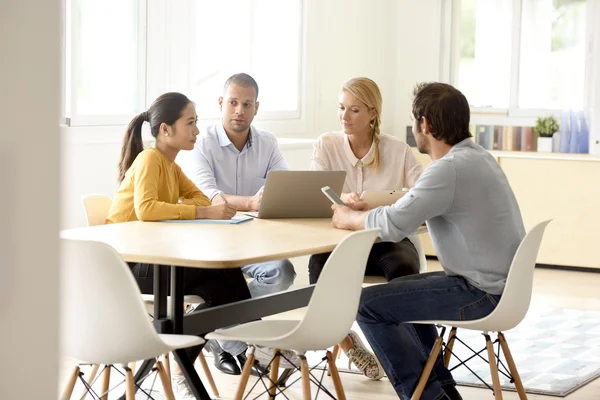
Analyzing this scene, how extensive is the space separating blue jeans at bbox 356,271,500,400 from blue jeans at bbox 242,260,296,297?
0.80 m

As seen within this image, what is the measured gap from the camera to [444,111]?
9.82 feet

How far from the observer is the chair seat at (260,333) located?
253 cm

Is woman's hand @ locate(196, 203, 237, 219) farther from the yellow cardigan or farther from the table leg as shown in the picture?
the table leg

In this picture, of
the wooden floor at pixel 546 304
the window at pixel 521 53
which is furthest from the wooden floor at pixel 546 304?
the window at pixel 521 53

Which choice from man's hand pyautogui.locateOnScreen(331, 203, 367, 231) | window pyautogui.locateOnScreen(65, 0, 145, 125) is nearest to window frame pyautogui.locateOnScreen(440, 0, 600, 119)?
window pyautogui.locateOnScreen(65, 0, 145, 125)

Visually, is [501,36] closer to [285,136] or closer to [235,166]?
[285,136]

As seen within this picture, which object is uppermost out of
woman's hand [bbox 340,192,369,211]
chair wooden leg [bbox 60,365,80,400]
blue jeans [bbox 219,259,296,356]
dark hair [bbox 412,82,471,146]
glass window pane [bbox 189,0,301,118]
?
glass window pane [bbox 189,0,301,118]

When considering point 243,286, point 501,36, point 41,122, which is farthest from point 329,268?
point 501,36

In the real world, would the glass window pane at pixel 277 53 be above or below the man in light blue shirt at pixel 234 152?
above

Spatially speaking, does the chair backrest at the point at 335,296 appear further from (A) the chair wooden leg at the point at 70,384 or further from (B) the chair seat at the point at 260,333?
(A) the chair wooden leg at the point at 70,384

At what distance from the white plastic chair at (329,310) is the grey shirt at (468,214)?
0.34 m

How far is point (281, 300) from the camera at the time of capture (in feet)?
10.5

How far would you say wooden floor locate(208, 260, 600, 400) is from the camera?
3.60 metres

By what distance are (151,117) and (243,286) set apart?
753 mm
